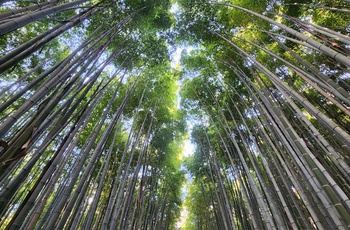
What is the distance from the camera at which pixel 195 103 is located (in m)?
6.83

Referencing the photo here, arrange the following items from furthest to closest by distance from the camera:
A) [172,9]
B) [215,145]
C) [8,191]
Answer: [215,145] < [172,9] < [8,191]

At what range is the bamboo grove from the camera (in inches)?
90.3

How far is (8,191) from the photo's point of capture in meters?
1.33

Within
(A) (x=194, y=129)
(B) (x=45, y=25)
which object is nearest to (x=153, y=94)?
(A) (x=194, y=129)

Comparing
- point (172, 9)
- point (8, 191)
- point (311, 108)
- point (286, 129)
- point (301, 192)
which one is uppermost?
point (172, 9)

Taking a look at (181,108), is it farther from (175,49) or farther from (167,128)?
(175,49)

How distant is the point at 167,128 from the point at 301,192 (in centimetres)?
487

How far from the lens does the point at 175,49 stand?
6176mm

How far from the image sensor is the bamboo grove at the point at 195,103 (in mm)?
2293

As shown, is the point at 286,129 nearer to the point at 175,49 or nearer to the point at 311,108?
the point at 311,108

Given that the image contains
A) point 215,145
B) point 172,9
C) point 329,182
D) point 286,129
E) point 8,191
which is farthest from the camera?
point 215,145

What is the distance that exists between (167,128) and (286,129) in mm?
4789

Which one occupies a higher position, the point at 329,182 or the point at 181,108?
the point at 181,108

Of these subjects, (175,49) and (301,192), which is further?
(175,49)
